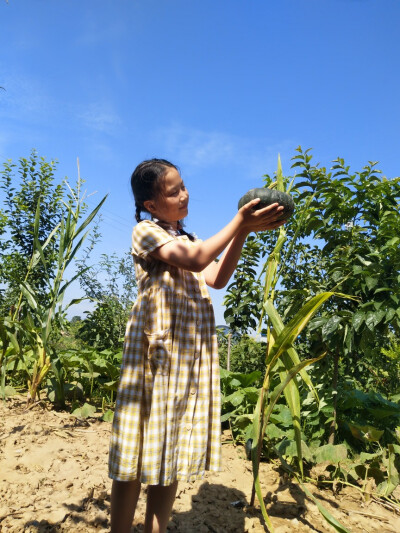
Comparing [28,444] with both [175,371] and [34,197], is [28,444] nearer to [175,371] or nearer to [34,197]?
[175,371]

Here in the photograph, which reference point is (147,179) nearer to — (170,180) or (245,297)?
(170,180)

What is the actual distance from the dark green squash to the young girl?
0.11 feet

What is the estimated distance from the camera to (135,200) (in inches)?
66.1

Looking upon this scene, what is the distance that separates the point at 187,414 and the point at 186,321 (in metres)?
0.30

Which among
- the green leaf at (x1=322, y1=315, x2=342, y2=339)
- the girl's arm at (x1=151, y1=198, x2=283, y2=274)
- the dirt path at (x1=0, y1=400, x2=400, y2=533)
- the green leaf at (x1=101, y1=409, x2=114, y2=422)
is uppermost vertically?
the girl's arm at (x1=151, y1=198, x2=283, y2=274)

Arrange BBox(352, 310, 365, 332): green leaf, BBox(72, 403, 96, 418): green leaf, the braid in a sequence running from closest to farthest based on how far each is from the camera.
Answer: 1. the braid
2. BBox(352, 310, 365, 332): green leaf
3. BBox(72, 403, 96, 418): green leaf

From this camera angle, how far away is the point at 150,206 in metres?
1.61

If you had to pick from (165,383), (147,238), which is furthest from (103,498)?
(147,238)

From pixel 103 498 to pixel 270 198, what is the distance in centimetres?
158

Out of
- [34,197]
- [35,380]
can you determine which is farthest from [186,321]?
[34,197]

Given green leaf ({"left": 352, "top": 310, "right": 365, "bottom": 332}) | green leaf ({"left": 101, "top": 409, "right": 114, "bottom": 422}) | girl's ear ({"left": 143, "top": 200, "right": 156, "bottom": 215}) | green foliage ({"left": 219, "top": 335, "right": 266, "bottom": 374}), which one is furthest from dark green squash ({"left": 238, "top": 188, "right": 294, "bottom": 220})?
green foliage ({"left": 219, "top": 335, "right": 266, "bottom": 374})

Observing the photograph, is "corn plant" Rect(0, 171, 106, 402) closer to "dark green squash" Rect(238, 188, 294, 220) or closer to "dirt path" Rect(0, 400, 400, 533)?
"dirt path" Rect(0, 400, 400, 533)

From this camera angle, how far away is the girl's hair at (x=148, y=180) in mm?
1567

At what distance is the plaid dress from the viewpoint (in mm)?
1350
